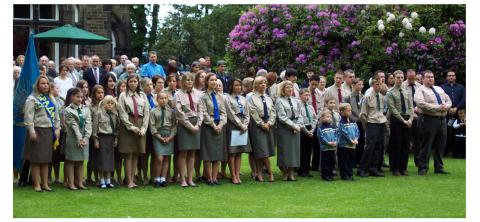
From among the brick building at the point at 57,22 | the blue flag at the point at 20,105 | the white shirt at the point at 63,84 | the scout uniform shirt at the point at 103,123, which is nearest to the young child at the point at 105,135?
the scout uniform shirt at the point at 103,123

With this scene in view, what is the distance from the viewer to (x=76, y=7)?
2614 centimetres

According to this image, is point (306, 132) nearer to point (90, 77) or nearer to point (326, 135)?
point (326, 135)

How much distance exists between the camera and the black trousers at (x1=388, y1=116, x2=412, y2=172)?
14.1 meters

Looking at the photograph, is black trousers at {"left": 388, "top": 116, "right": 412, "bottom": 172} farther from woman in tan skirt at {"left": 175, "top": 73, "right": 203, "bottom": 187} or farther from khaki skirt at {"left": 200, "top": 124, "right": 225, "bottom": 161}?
woman in tan skirt at {"left": 175, "top": 73, "right": 203, "bottom": 187}

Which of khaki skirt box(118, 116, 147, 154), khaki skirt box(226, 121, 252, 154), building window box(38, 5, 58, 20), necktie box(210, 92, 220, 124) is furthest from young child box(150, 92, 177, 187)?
building window box(38, 5, 58, 20)

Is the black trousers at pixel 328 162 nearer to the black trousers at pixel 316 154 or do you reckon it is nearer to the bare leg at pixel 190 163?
the black trousers at pixel 316 154

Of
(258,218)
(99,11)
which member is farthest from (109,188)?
(99,11)

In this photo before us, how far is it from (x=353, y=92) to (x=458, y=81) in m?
5.66

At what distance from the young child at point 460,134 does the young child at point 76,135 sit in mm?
9329

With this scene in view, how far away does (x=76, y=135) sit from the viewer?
38.8ft

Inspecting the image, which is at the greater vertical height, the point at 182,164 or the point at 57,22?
the point at 57,22

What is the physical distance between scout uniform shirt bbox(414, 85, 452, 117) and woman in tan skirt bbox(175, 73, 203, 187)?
4322 mm

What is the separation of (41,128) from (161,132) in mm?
1929

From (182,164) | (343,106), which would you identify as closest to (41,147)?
(182,164)
